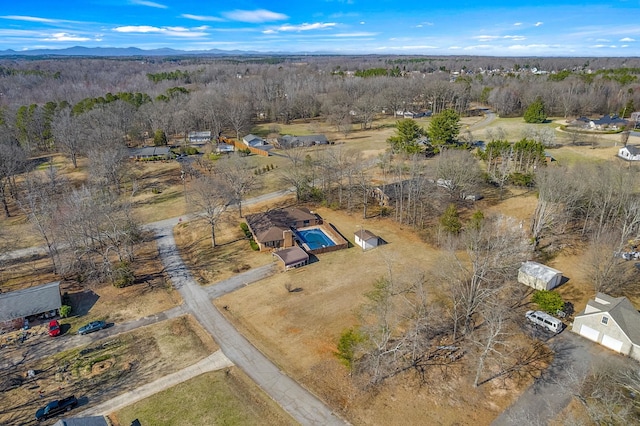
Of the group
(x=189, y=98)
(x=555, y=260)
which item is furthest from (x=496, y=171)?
(x=189, y=98)

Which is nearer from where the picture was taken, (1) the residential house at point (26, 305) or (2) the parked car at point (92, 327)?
(2) the parked car at point (92, 327)

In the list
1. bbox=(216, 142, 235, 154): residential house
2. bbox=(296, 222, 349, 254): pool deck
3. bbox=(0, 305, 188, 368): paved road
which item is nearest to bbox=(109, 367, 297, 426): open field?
bbox=(0, 305, 188, 368): paved road

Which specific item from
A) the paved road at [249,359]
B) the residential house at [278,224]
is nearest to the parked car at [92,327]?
the paved road at [249,359]

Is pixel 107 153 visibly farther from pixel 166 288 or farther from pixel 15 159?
pixel 166 288

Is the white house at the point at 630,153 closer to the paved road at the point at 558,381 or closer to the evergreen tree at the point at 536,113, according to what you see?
the evergreen tree at the point at 536,113

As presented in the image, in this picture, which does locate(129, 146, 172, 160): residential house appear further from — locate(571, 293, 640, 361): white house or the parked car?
locate(571, 293, 640, 361): white house
